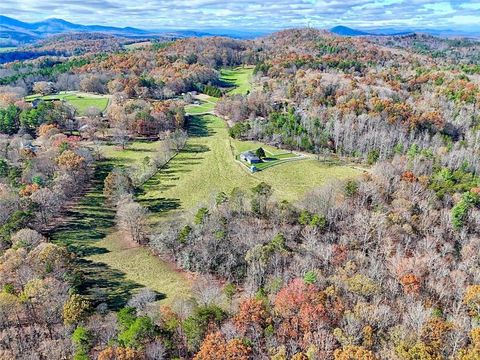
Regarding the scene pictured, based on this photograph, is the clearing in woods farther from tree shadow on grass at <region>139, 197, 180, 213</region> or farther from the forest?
the forest

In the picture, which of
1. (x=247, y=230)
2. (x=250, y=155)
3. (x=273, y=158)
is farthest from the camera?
(x=273, y=158)

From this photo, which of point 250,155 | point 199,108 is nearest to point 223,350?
point 250,155

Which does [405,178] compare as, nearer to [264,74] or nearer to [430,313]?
[430,313]

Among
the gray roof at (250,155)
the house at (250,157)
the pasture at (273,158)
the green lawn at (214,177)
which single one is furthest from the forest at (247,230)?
the gray roof at (250,155)

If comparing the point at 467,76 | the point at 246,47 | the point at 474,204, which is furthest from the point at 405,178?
the point at 246,47

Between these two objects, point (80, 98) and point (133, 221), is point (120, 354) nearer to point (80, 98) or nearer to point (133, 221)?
point (133, 221)
